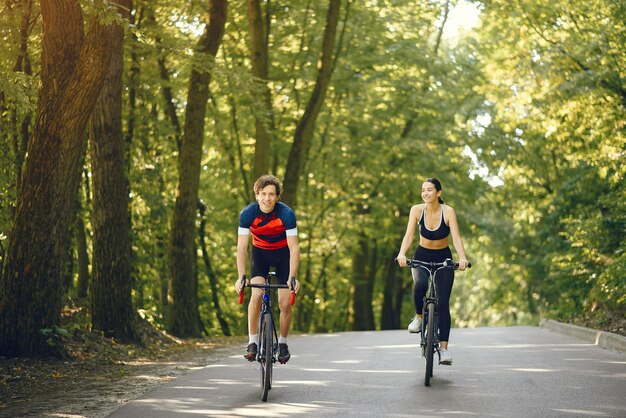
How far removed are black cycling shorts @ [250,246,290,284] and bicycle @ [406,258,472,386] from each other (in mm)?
1407

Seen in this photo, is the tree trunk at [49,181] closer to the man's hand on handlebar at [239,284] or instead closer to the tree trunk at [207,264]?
the man's hand on handlebar at [239,284]

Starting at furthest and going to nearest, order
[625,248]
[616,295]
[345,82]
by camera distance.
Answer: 1. [345,82]
2. [616,295]
3. [625,248]

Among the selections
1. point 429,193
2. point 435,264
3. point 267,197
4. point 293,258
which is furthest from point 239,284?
point 429,193

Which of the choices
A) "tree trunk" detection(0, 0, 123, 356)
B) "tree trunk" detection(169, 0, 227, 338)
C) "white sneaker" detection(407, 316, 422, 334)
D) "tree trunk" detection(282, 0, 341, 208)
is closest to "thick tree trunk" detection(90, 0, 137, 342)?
"tree trunk" detection(0, 0, 123, 356)

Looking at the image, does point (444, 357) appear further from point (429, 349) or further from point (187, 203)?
point (187, 203)

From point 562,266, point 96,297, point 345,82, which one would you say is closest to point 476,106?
point 345,82

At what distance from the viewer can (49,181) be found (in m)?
12.7

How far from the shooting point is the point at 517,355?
13977mm

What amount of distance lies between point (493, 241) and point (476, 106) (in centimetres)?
579

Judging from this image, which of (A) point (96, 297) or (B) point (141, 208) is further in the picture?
(B) point (141, 208)

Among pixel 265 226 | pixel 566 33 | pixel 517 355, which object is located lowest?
pixel 517 355

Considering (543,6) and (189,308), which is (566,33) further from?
(189,308)

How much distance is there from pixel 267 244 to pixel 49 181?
4131 millimetres

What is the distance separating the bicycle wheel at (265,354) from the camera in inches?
368
